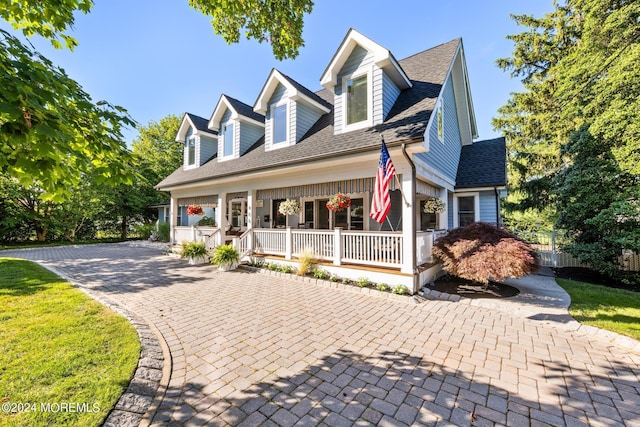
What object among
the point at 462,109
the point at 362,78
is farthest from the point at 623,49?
the point at 362,78

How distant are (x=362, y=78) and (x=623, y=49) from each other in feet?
29.0

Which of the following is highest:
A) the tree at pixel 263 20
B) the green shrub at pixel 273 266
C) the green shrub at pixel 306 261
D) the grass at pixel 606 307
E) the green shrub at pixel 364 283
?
the tree at pixel 263 20

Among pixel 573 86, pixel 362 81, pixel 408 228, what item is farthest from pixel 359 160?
pixel 573 86

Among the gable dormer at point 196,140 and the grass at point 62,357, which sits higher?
the gable dormer at point 196,140

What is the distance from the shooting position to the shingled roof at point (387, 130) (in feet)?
23.0

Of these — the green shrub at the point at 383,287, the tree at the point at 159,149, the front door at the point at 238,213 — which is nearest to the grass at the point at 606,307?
the green shrub at the point at 383,287

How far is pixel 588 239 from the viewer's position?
9656mm

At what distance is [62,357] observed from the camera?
3355mm

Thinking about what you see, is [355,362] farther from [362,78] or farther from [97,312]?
[362,78]

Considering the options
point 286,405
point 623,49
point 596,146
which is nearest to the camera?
point 286,405

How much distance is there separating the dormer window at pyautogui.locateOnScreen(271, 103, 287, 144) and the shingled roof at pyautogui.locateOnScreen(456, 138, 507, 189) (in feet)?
26.1

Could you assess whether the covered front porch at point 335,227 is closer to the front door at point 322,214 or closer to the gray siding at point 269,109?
the front door at point 322,214

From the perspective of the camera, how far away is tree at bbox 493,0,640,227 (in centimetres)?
802

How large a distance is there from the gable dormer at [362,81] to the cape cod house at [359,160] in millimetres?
35
